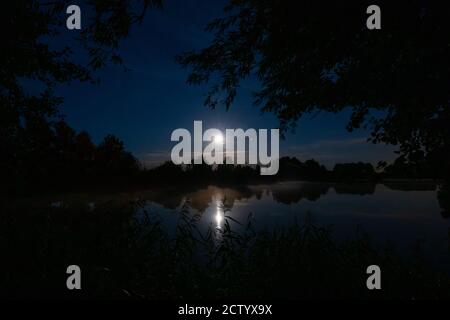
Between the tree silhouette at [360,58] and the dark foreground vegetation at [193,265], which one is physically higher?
the tree silhouette at [360,58]

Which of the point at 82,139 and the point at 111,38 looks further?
the point at 82,139

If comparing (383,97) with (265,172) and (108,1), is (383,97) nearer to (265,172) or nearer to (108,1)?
(265,172)

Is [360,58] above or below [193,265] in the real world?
above

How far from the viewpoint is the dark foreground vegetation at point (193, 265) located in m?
4.85

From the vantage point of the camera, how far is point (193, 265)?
5.35m

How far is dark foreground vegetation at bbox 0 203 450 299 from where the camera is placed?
4848mm

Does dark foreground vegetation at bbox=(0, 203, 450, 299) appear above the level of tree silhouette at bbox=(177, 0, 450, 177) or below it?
below

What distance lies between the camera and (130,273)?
17.5ft

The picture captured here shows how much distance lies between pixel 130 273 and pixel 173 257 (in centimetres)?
71
